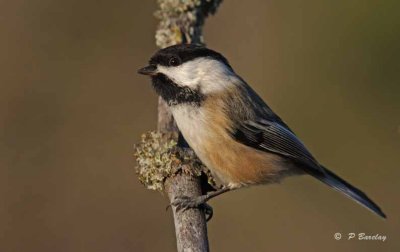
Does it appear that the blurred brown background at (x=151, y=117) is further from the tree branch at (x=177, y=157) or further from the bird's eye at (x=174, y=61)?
the bird's eye at (x=174, y=61)

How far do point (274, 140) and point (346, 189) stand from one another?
522 mm

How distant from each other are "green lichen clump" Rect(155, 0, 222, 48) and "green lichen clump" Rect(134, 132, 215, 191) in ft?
2.42

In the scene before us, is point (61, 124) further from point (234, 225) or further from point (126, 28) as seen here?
point (234, 225)

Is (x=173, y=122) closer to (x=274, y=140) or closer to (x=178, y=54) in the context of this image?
(x=178, y=54)

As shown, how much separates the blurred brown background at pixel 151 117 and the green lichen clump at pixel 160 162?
1.47 meters

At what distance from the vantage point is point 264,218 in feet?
15.8

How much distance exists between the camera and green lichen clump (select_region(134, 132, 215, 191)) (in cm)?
312

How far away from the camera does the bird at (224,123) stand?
10.7ft

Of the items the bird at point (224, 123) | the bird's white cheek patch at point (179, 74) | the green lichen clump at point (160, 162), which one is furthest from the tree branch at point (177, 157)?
the bird's white cheek patch at point (179, 74)

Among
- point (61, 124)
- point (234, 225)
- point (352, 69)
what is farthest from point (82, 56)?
point (352, 69)

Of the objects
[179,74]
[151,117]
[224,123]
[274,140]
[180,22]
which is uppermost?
[180,22]

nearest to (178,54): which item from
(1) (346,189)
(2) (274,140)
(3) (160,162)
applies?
(3) (160,162)

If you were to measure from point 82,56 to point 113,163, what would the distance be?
1110 mm

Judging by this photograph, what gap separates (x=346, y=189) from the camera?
3502 mm
